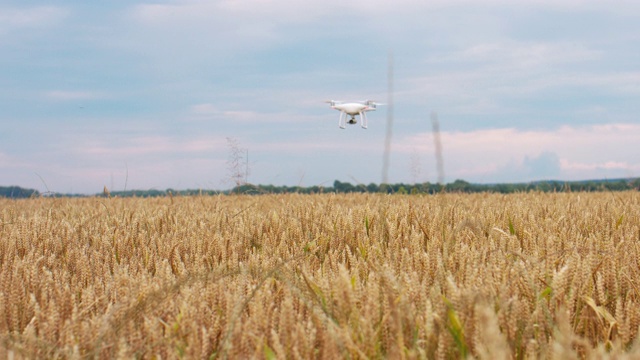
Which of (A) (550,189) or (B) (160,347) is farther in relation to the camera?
(A) (550,189)

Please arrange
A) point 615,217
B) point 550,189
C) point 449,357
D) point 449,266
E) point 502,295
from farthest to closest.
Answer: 1. point 550,189
2. point 615,217
3. point 449,266
4. point 502,295
5. point 449,357

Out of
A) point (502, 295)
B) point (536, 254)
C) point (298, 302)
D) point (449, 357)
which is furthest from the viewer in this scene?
point (536, 254)

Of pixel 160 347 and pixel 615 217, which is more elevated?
pixel 615 217

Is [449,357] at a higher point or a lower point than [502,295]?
lower

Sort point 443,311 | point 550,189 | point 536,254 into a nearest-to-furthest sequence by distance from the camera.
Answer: point 443,311 < point 536,254 < point 550,189

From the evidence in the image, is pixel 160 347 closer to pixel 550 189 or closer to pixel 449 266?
pixel 449 266

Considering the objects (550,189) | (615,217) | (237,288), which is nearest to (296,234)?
(237,288)

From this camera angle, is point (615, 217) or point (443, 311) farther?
point (615, 217)

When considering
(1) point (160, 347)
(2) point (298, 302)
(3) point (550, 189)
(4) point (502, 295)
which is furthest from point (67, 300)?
(3) point (550, 189)

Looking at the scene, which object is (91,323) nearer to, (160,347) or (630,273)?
(160,347)
